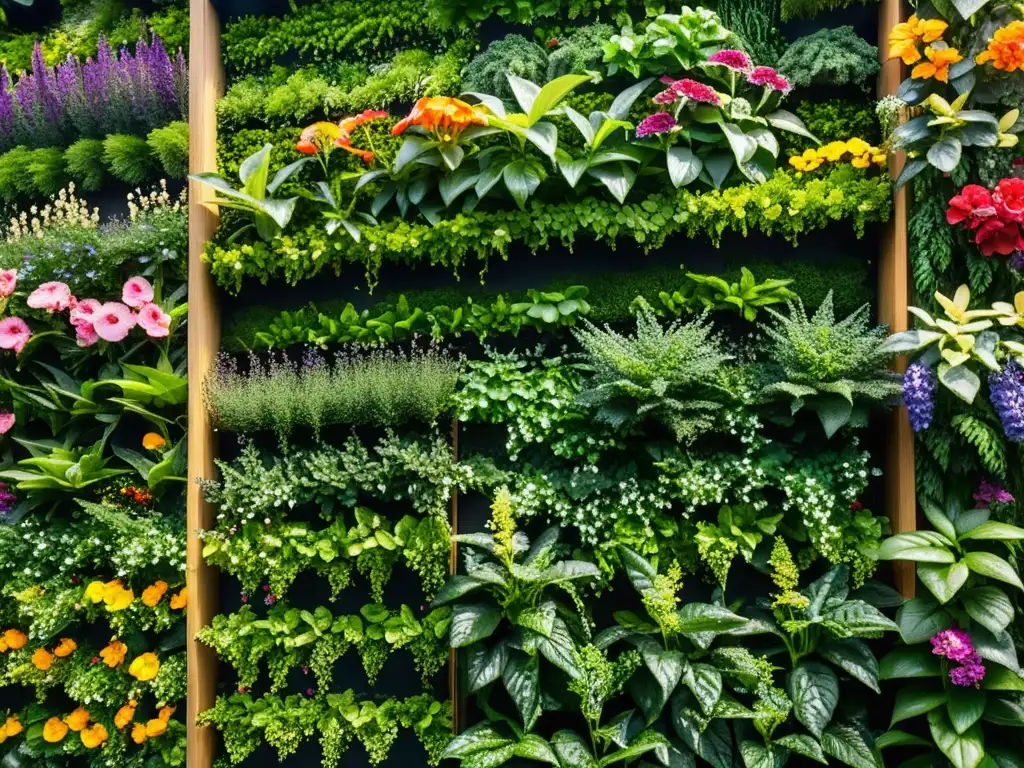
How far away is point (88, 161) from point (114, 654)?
2.21 m

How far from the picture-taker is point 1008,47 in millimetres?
2432

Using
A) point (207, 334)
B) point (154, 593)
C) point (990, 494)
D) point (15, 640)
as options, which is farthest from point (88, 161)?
point (990, 494)

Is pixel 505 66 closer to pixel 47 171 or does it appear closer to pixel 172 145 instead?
pixel 172 145

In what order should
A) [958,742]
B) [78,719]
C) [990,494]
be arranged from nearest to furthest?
[958,742] → [990,494] → [78,719]

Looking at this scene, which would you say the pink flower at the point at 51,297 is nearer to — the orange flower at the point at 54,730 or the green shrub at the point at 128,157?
the green shrub at the point at 128,157

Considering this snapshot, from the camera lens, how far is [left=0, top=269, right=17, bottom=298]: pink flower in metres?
3.10

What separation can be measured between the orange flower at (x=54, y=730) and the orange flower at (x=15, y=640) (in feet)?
1.07

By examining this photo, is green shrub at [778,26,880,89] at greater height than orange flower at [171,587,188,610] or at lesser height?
greater

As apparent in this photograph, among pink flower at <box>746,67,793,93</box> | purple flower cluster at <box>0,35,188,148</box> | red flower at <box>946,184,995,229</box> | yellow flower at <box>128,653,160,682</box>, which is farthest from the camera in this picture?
purple flower cluster at <box>0,35,188,148</box>

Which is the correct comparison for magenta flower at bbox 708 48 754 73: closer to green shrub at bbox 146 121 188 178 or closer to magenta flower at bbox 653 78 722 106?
magenta flower at bbox 653 78 722 106

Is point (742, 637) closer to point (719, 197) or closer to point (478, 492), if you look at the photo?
point (478, 492)

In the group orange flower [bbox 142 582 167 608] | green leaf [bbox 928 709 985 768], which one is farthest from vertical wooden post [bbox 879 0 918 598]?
orange flower [bbox 142 582 167 608]

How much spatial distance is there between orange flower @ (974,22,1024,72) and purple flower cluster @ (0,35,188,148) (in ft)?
10.7

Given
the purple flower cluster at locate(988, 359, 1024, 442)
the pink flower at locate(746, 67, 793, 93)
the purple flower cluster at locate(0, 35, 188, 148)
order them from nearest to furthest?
the purple flower cluster at locate(988, 359, 1024, 442) < the pink flower at locate(746, 67, 793, 93) < the purple flower cluster at locate(0, 35, 188, 148)
